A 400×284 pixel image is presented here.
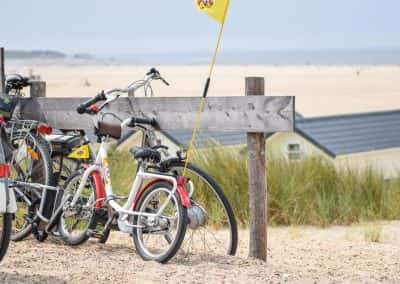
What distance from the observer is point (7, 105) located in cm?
684

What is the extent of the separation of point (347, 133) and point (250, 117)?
14580 mm

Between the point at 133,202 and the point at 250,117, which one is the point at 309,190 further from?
the point at 133,202

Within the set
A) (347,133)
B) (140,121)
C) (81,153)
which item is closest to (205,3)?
(140,121)

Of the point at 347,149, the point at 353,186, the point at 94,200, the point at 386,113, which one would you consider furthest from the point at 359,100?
the point at 94,200

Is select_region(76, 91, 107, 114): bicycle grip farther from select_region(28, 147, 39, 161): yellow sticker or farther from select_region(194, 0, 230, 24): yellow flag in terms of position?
select_region(194, 0, 230, 24): yellow flag

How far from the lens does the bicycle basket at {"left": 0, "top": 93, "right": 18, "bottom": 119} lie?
22.4ft

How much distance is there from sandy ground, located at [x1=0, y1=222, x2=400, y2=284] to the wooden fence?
39 cm

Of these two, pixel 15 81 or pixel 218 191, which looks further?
pixel 15 81

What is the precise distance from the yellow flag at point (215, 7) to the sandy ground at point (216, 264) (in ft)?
5.76

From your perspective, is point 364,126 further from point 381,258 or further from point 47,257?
point 47,257

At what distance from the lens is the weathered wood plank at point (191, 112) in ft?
19.3

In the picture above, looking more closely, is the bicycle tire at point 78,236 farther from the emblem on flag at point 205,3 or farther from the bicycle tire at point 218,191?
the emblem on flag at point 205,3

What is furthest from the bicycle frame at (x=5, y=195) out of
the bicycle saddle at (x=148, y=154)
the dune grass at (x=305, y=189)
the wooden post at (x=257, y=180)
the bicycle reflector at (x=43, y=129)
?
the dune grass at (x=305, y=189)

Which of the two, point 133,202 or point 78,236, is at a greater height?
point 133,202
